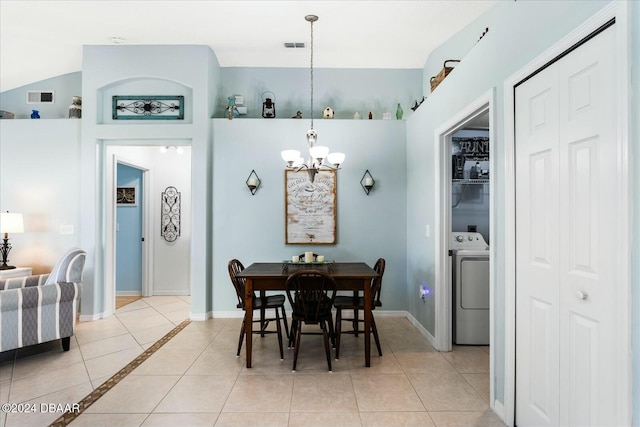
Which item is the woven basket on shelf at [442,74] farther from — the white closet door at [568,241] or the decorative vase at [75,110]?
the decorative vase at [75,110]

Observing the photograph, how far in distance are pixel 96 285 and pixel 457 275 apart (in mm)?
4316

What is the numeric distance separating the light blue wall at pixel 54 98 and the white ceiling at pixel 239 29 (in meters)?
0.10

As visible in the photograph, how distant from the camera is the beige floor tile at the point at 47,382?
251 cm

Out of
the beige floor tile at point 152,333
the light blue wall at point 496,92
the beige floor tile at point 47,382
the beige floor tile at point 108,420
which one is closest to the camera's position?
the light blue wall at point 496,92

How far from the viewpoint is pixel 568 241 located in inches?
65.1

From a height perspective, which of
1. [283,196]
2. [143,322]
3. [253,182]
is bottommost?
[143,322]

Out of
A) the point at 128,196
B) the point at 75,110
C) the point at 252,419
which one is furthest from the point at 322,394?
the point at 128,196

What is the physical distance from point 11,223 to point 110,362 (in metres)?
2.33

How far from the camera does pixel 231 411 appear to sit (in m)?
2.30

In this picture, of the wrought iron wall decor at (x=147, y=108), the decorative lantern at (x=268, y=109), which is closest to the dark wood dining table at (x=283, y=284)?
the decorative lantern at (x=268, y=109)

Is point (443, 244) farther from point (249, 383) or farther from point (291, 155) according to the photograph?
point (249, 383)

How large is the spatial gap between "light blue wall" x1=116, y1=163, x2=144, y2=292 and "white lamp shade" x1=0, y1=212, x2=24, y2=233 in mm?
1666

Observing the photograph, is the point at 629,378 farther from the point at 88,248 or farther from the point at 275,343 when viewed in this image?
the point at 88,248

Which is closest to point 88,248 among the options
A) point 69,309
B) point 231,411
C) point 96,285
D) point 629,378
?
point 96,285
